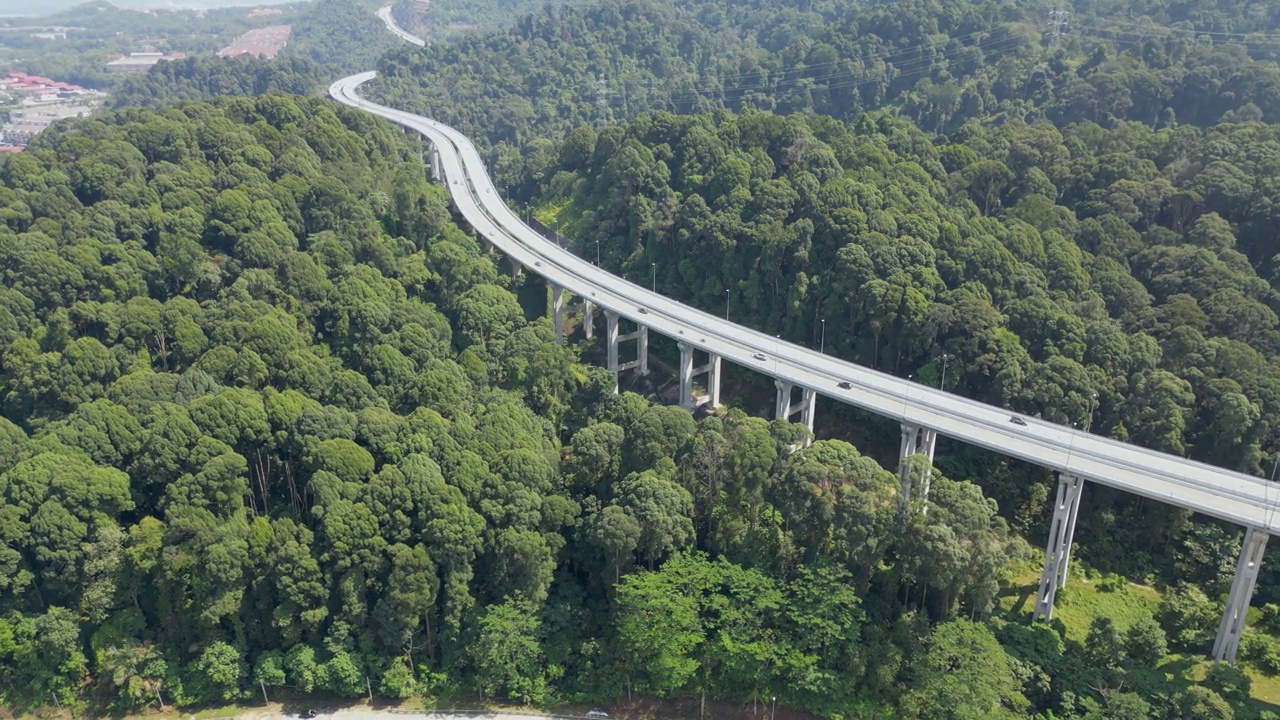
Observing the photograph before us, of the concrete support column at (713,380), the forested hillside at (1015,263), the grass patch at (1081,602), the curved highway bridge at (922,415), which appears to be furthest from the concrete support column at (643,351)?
the grass patch at (1081,602)

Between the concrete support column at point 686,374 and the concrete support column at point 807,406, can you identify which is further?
the concrete support column at point 686,374

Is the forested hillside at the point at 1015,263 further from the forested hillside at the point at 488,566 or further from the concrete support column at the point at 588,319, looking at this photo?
the forested hillside at the point at 488,566

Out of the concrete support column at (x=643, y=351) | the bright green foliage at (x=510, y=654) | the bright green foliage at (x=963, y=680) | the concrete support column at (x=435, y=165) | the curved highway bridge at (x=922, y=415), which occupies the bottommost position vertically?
the bright green foliage at (x=510, y=654)

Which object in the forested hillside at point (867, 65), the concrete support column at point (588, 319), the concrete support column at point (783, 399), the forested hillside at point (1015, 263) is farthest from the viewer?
the forested hillside at point (867, 65)

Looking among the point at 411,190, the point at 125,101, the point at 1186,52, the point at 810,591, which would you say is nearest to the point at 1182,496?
the point at 810,591

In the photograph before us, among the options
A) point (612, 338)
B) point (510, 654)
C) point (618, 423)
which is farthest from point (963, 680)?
point (612, 338)

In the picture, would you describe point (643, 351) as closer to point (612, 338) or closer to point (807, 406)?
point (612, 338)
